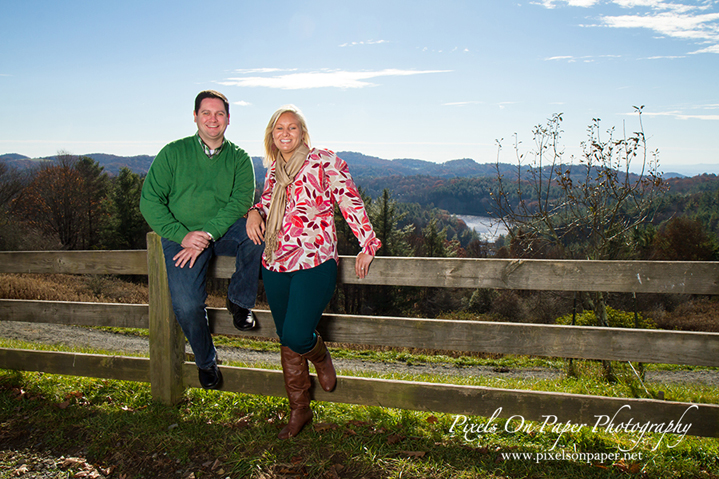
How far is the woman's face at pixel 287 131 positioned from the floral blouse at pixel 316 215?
5.6 inches

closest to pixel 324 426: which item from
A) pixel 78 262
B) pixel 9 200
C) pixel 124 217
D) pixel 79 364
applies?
pixel 79 364

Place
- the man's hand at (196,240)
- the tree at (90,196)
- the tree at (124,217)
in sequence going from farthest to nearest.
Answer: the tree at (90,196), the tree at (124,217), the man's hand at (196,240)

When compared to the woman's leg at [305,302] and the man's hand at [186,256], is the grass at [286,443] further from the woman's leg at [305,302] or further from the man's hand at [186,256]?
the man's hand at [186,256]

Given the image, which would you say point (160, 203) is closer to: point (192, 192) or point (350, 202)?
point (192, 192)

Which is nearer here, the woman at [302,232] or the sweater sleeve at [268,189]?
the woman at [302,232]

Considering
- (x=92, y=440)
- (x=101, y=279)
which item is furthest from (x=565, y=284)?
(x=101, y=279)

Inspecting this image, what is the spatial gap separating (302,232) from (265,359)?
331 inches

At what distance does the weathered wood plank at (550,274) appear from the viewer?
2883 millimetres

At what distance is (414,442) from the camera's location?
3096 millimetres

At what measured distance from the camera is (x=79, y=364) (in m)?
3.96

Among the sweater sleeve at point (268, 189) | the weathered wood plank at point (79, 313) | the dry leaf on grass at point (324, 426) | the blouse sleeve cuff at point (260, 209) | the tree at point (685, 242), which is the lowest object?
the tree at point (685, 242)

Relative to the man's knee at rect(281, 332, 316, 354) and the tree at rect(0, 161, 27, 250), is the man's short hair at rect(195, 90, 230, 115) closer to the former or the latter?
the man's knee at rect(281, 332, 316, 354)

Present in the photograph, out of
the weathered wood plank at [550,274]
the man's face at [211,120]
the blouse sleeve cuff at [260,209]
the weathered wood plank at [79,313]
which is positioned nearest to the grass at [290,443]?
the weathered wood plank at [79,313]

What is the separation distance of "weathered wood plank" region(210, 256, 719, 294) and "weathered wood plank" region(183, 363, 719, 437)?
74 centimetres
